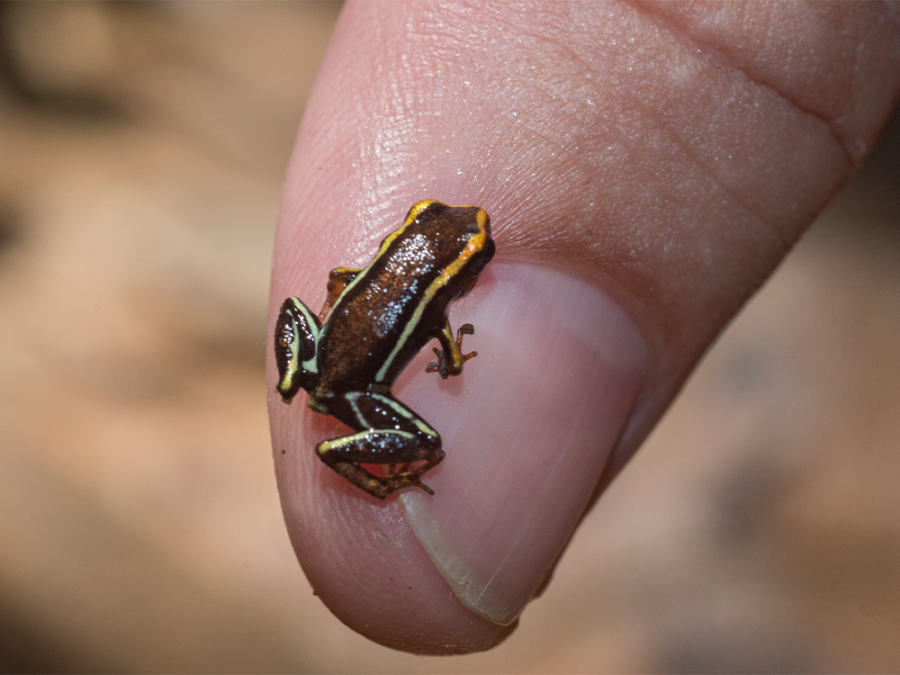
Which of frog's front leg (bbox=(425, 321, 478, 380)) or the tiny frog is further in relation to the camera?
frog's front leg (bbox=(425, 321, 478, 380))

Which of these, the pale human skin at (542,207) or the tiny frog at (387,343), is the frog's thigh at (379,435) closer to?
the tiny frog at (387,343)

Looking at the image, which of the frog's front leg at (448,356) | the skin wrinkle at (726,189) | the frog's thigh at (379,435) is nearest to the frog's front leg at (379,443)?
the frog's thigh at (379,435)

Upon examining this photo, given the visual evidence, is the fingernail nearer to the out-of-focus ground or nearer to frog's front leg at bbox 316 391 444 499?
frog's front leg at bbox 316 391 444 499

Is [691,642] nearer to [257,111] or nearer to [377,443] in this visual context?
[377,443]

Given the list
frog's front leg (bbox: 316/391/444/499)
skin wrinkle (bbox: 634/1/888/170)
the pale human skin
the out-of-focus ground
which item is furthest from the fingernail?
the out-of-focus ground

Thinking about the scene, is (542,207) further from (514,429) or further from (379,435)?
(379,435)
